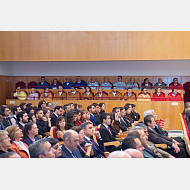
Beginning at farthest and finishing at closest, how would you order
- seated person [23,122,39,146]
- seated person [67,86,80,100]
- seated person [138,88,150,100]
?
seated person [67,86,80,100] < seated person [138,88,150,100] < seated person [23,122,39,146]

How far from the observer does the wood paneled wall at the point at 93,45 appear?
413 inches

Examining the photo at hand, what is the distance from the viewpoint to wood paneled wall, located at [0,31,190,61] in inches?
413

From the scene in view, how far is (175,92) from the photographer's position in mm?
9805

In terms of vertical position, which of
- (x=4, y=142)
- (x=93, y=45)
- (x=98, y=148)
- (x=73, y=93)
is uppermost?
(x=93, y=45)

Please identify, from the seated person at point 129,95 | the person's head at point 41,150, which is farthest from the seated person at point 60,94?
the person's head at point 41,150

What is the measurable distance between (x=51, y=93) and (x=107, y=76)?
2.91m

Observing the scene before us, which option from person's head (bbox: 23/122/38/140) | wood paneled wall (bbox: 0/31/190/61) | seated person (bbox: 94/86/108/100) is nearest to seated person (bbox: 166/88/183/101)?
wood paneled wall (bbox: 0/31/190/61)

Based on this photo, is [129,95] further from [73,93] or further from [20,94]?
[20,94]

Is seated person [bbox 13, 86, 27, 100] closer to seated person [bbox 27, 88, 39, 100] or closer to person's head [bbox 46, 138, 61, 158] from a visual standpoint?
seated person [bbox 27, 88, 39, 100]

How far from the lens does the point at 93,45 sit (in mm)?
10867

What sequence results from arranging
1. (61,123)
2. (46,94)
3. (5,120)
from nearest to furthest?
(61,123) < (5,120) < (46,94)

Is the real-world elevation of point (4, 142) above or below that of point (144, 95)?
below

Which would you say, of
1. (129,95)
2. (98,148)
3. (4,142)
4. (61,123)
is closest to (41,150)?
(4,142)

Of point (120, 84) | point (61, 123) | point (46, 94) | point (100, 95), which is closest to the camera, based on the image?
point (61, 123)
